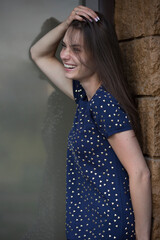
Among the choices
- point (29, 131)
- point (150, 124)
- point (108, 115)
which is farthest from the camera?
point (29, 131)

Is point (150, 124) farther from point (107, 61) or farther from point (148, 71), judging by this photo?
point (107, 61)

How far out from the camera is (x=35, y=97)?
2154 millimetres

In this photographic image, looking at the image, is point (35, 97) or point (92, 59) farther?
point (35, 97)

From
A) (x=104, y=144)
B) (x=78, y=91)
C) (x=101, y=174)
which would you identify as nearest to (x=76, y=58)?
(x=78, y=91)

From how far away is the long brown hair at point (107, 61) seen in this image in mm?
1662

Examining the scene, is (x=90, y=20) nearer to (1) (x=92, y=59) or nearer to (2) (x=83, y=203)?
(1) (x=92, y=59)

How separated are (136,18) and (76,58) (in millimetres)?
331

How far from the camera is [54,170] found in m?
2.21

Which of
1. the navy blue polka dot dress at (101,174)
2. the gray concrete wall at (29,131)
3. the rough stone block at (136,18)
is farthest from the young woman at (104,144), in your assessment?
the gray concrete wall at (29,131)

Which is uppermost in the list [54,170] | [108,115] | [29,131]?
[108,115]

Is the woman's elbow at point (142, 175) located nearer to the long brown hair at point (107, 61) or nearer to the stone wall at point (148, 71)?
the stone wall at point (148, 71)

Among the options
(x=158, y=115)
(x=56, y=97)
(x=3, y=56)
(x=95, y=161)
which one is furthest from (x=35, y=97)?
(x=158, y=115)

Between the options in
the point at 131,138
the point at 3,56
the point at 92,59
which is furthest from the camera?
the point at 3,56

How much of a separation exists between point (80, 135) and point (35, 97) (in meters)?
0.53
